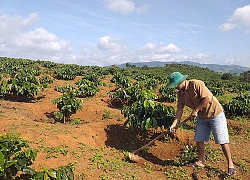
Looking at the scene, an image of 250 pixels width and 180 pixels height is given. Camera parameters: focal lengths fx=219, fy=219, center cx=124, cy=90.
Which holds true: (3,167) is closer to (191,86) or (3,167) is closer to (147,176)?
(147,176)

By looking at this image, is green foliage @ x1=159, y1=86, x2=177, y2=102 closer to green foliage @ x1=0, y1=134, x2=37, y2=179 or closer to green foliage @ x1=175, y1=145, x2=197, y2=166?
green foliage @ x1=175, y1=145, x2=197, y2=166

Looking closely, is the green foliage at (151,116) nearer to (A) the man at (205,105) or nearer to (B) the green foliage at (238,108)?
(A) the man at (205,105)

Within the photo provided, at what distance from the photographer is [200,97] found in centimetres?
418

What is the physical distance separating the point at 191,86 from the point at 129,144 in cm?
288

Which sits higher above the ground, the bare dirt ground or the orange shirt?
the orange shirt

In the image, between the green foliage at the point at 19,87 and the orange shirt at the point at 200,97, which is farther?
the green foliage at the point at 19,87

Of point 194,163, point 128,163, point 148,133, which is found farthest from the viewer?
point 148,133

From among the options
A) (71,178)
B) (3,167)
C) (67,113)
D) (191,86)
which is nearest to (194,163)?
(191,86)

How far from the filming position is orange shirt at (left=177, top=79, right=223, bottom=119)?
4.16 m

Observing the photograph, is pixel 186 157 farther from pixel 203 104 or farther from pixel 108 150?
pixel 108 150

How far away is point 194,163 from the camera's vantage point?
16.0 feet

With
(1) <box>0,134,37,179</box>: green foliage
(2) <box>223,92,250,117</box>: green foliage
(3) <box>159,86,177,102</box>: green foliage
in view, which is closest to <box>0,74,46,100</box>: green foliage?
(1) <box>0,134,37,179</box>: green foliage

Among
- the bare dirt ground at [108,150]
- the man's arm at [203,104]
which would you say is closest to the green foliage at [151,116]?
the bare dirt ground at [108,150]

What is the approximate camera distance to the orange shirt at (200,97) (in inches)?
164
